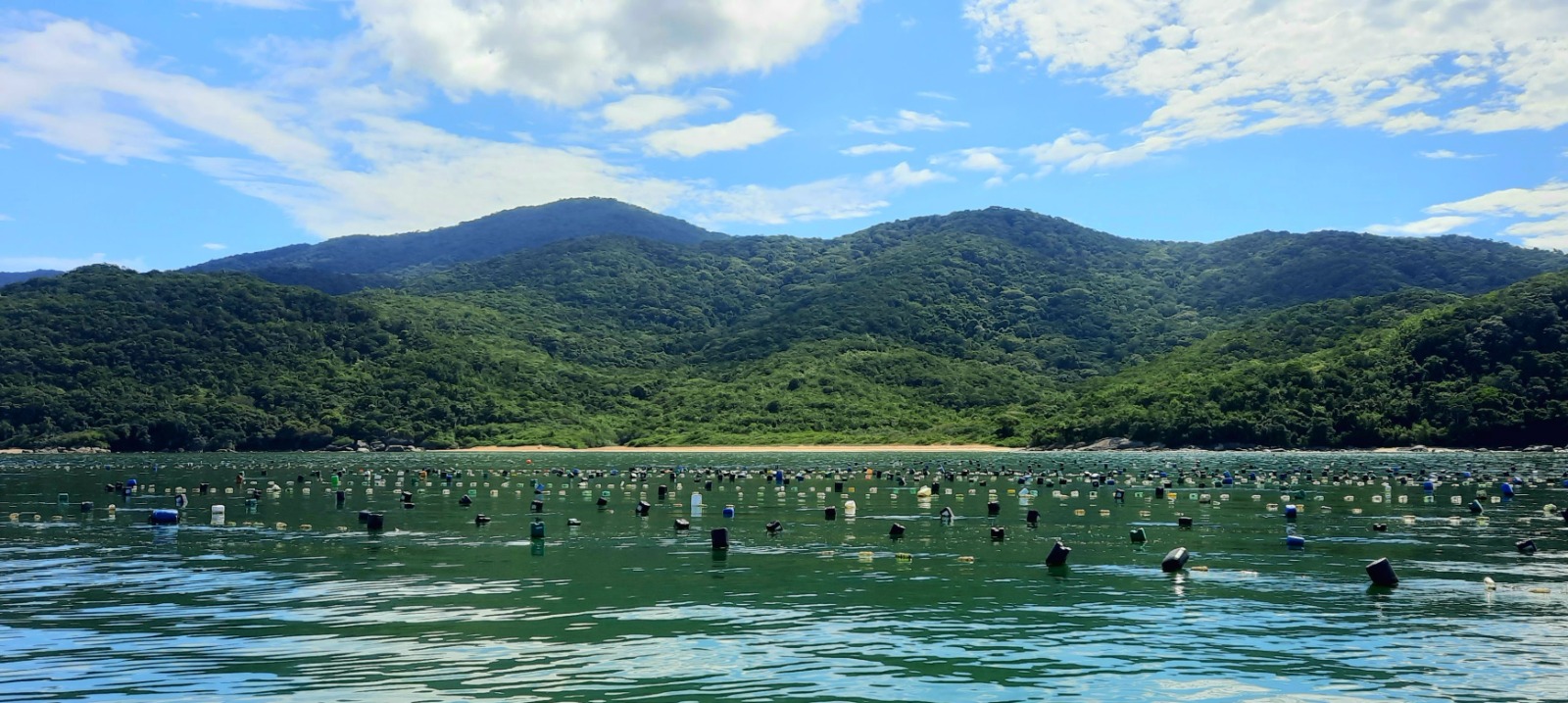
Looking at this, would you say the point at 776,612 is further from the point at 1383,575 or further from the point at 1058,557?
the point at 1383,575

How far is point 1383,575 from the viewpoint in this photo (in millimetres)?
31875

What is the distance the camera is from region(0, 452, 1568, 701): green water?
20.0 m

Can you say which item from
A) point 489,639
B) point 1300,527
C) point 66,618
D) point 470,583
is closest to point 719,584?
point 470,583

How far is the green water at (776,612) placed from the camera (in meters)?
20.0

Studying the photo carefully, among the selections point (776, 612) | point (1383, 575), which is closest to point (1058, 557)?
point (1383, 575)

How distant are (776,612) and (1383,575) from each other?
58.9ft

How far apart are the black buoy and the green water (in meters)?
0.46

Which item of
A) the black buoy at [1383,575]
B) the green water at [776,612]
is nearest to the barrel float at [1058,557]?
the green water at [776,612]

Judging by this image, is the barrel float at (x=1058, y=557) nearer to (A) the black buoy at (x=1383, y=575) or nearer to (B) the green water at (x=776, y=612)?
(B) the green water at (x=776, y=612)

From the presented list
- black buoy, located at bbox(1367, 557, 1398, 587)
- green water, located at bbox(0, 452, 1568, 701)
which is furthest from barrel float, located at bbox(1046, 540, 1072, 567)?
Answer: black buoy, located at bbox(1367, 557, 1398, 587)

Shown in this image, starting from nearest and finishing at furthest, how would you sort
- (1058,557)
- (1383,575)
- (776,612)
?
(776,612) < (1383,575) < (1058,557)

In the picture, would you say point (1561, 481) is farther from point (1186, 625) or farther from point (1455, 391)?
point (1455, 391)

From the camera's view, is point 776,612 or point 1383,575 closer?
point 776,612

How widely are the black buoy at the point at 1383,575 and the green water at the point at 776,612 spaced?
1.52 feet
